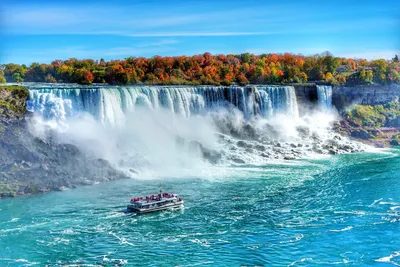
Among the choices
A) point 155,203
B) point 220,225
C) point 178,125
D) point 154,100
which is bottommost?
point 220,225

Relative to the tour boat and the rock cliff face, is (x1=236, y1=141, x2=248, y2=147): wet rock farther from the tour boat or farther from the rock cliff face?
the tour boat

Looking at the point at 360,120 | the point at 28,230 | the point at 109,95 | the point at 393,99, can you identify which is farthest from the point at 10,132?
the point at 393,99

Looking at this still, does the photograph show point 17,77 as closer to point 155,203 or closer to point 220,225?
point 155,203

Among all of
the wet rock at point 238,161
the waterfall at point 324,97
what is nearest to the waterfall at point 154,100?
the waterfall at point 324,97

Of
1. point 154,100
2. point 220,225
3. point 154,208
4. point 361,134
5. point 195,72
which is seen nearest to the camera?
point 220,225

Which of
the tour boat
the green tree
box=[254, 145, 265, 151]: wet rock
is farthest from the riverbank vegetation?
the green tree

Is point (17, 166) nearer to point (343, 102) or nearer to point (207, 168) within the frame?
point (207, 168)

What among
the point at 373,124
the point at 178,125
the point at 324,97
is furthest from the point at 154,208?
the point at 373,124
